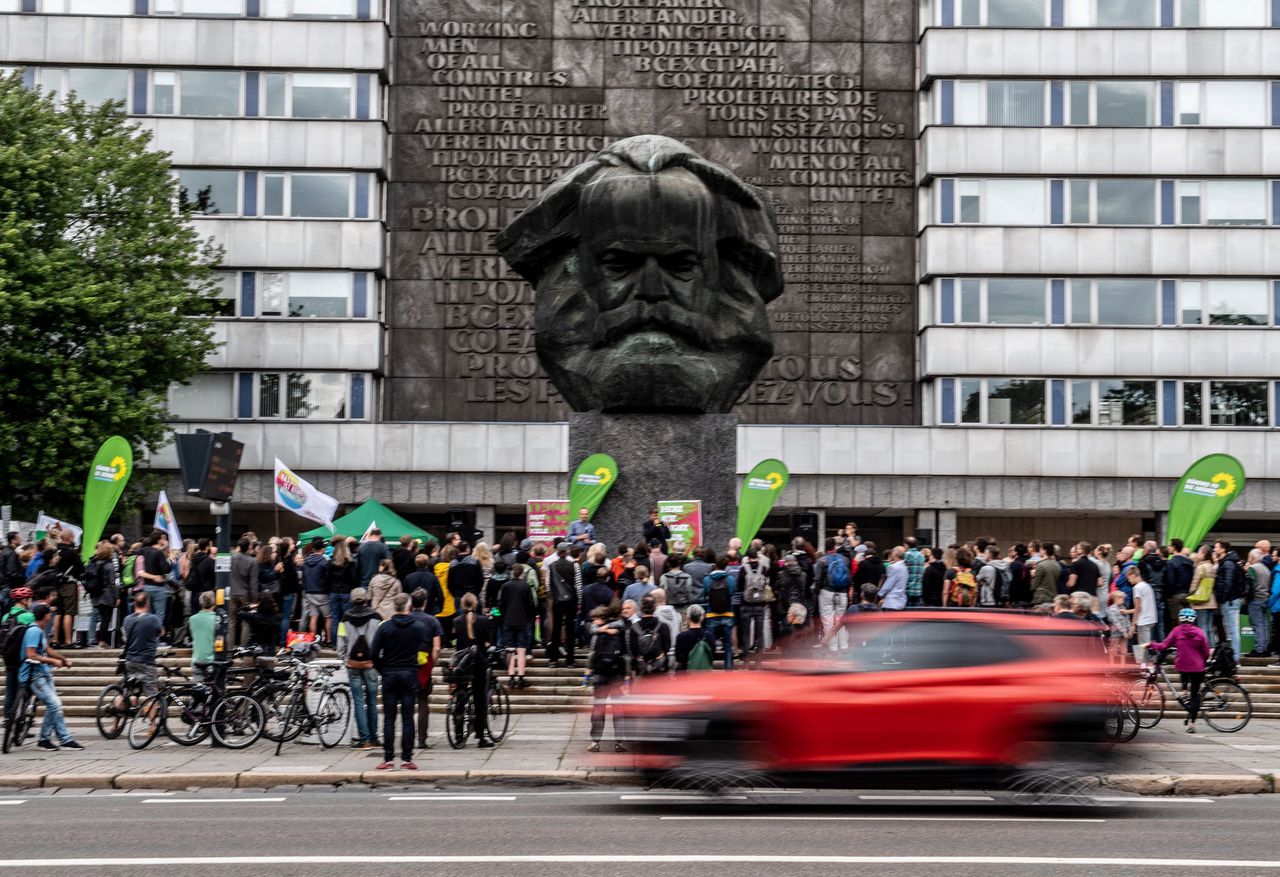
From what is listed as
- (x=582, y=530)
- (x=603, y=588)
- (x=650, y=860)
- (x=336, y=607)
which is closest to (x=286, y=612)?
(x=336, y=607)

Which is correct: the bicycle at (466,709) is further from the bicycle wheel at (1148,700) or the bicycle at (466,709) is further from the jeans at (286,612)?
the bicycle wheel at (1148,700)

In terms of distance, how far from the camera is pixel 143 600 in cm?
1933

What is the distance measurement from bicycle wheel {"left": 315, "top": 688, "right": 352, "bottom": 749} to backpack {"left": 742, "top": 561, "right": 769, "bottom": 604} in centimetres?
590

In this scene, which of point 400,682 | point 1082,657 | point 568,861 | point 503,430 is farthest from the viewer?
point 503,430

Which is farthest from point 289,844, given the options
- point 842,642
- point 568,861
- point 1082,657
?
point 1082,657

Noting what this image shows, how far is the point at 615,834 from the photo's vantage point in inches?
444

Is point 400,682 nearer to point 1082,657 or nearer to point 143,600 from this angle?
point 143,600

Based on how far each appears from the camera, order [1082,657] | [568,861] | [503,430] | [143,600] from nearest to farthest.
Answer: [568,861], [1082,657], [143,600], [503,430]

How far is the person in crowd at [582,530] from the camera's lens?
77.9 ft

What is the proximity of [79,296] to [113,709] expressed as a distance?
21.0 metres

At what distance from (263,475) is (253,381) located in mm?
2825

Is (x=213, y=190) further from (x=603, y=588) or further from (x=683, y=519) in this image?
(x=603, y=588)

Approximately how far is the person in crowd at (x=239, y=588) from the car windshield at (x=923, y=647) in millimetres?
11375

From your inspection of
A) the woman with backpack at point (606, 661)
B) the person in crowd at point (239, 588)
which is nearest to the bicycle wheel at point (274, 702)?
the woman with backpack at point (606, 661)
